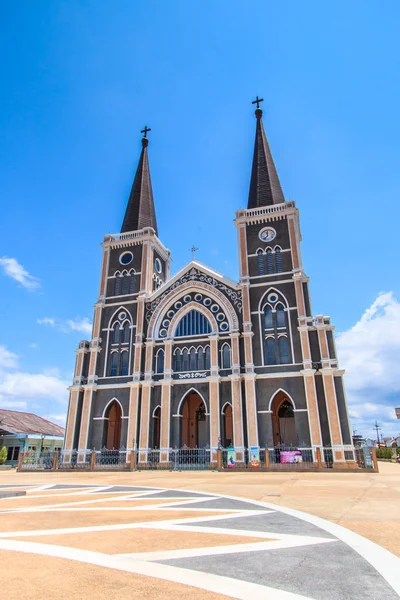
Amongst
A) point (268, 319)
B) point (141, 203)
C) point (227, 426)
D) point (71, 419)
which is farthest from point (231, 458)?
point (141, 203)

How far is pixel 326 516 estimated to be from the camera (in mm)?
6578

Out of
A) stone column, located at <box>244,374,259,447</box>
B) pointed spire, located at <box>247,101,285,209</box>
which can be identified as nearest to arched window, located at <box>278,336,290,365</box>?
stone column, located at <box>244,374,259,447</box>

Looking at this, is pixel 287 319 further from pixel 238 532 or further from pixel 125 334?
pixel 238 532

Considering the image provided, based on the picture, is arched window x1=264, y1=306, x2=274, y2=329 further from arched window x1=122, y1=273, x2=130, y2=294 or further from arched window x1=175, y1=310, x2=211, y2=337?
arched window x1=122, y1=273, x2=130, y2=294

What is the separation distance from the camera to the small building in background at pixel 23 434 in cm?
3953

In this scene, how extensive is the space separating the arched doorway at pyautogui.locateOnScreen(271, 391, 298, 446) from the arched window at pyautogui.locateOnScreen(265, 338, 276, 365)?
2.67 m

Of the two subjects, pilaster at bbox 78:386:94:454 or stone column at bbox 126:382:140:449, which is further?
pilaster at bbox 78:386:94:454

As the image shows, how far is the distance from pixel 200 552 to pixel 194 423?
31294 millimetres

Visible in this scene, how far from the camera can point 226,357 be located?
103 ft

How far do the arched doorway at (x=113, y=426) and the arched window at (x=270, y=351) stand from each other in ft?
43.7

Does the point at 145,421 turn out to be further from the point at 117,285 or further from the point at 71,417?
the point at 117,285

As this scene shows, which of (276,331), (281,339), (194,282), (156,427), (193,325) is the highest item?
(194,282)

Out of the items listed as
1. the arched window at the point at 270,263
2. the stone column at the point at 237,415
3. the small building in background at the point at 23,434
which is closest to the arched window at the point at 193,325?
the stone column at the point at 237,415

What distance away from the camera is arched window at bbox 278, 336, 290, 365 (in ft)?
98.2
